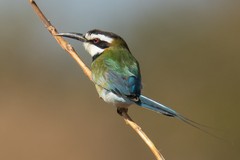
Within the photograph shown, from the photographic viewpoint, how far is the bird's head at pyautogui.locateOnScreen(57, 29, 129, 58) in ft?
11.1

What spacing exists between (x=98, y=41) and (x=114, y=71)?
10.1 inches

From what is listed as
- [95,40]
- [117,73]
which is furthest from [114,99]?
[95,40]

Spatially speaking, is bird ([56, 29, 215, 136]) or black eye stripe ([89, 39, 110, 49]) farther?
black eye stripe ([89, 39, 110, 49])

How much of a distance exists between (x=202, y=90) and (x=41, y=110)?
5.95 ft

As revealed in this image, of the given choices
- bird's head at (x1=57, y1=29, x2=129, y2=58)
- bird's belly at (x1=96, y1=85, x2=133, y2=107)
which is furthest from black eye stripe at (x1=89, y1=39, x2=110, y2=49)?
bird's belly at (x1=96, y1=85, x2=133, y2=107)

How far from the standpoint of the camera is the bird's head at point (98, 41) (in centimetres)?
337

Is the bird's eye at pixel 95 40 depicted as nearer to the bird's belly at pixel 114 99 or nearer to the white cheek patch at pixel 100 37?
the white cheek patch at pixel 100 37

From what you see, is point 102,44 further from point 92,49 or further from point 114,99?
point 114,99

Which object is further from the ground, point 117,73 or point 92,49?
point 92,49

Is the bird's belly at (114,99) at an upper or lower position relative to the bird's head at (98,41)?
lower

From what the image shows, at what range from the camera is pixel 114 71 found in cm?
323

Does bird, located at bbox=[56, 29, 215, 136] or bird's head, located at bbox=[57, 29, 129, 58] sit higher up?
bird's head, located at bbox=[57, 29, 129, 58]

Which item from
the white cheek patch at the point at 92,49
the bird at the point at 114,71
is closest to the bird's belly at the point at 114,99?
the bird at the point at 114,71

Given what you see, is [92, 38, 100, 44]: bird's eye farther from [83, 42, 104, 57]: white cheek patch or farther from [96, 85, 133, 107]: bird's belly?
[96, 85, 133, 107]: bird's belly
